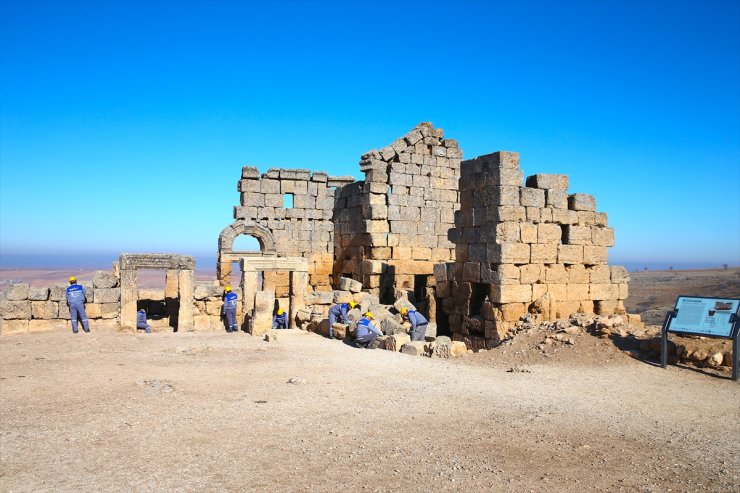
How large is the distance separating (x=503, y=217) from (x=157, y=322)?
32.4 ft

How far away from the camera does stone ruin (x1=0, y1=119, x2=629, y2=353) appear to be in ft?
40.3

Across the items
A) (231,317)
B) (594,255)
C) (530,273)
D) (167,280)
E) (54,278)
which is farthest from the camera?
(54,278)

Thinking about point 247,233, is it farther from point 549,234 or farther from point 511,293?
point 549,234

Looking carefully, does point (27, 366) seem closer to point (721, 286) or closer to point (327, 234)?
point (327, 234)

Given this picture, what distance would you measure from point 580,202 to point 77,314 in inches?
452

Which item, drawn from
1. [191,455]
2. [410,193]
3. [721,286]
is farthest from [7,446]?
[721,286]

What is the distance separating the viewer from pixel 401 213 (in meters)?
17.7

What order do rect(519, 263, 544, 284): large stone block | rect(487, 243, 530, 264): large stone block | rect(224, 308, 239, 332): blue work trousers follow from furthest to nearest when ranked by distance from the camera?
rect(224, 308, 239, 332): blue work trousers < rect(519, 263, 544, 284): large stone block < rect(487, 243, 530, 264): large stone block

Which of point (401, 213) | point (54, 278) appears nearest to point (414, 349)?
point (401, 213)

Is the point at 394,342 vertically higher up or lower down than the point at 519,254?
lower down

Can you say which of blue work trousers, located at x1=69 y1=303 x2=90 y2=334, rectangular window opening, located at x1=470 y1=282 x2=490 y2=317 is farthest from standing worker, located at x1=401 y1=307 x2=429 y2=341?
blue work trousers, located at x1=69 y1=303 x2=90 y2=334

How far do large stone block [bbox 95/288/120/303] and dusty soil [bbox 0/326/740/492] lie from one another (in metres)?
3.43

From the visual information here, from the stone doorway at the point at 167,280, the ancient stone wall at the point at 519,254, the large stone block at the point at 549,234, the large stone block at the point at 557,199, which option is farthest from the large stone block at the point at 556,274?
the stone doorway at the point at 167,280

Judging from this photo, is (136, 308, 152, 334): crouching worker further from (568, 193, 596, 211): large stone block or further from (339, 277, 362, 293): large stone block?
(568, 193, 596, 211): large stone block
